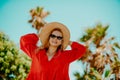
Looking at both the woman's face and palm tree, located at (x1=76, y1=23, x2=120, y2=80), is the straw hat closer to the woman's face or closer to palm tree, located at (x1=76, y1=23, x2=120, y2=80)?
the woman's face

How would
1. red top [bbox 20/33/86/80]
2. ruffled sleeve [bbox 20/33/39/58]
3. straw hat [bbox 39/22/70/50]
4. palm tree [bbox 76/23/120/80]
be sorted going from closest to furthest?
red top [bbox 20/33/86/80] → ruffled sleeve [bbox 20/33/39/58] → straw hat [bbox 39/22/70/50] → palm tree [bbox 76/23/120/80]

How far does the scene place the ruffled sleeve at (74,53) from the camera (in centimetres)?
300

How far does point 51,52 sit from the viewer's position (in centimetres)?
306

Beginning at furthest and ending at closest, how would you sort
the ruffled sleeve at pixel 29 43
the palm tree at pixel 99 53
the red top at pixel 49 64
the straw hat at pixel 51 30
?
the palm tree at pixel 99 53 < the straw hat at pixel 51 30 < the ruffled sleeve at pixel 29 43 < the red top at pixel 49 64

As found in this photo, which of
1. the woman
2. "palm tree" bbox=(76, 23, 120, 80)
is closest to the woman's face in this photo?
the woman

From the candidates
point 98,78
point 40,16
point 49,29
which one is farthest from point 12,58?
point 49,29

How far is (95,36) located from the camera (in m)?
10.0

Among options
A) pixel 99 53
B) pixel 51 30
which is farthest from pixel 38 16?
→ pixel 51 30

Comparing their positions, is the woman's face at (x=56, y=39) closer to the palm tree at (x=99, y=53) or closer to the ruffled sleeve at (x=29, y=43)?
the ruffled sleeve at (x=29, y=43)

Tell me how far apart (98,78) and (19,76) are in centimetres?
354

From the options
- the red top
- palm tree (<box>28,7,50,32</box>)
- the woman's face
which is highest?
palm tree (<box>28,7,50,32</box>)

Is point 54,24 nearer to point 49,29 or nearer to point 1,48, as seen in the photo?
point 49,29

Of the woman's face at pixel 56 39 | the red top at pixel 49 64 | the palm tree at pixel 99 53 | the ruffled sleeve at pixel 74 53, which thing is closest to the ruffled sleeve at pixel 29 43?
the red top at pixel 49 64

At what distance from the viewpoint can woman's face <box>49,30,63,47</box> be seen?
9.98 feet
